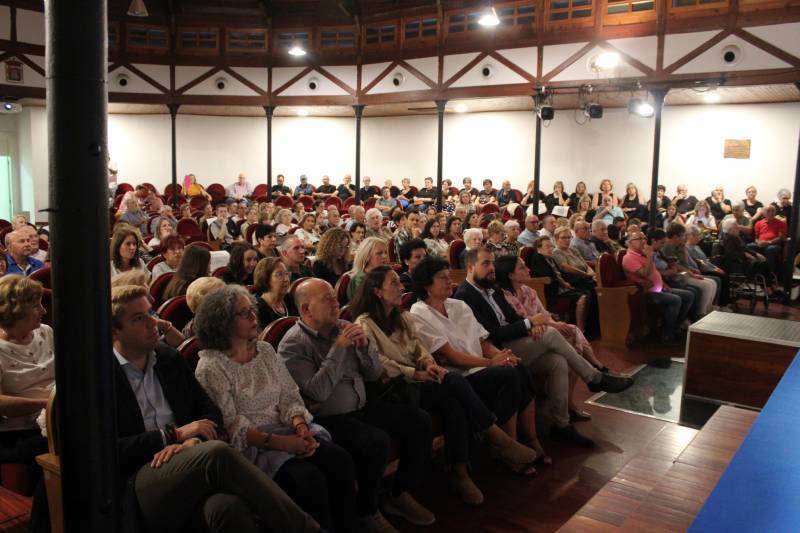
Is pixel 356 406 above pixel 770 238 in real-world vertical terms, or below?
below

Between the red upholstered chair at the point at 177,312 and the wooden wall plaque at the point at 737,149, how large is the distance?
41.3 ft

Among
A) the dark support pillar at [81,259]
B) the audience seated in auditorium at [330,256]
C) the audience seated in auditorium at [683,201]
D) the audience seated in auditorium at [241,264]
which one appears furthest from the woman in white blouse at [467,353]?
the audience seated in auditorium at [683,201]

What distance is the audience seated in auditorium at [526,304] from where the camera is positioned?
4492 mm

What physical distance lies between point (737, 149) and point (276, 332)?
12716 mm

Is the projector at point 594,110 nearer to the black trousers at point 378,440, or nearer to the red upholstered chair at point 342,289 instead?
the red upholstered chair at point 342,289

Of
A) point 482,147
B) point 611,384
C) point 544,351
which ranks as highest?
point 482,147

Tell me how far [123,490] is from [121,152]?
53.5 feet

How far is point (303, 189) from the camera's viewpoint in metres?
16.8

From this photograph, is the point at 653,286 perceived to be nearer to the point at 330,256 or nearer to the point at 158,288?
the point at 330,256

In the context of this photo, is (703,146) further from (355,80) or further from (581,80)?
(355,80)

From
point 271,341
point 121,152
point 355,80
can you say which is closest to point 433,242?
point 271,341

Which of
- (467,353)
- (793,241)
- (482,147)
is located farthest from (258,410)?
(482,147)

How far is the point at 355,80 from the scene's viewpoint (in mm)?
14398

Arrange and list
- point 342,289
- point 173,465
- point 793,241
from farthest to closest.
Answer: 1. point 793,241
2. point 342,289
3. point 173,465
